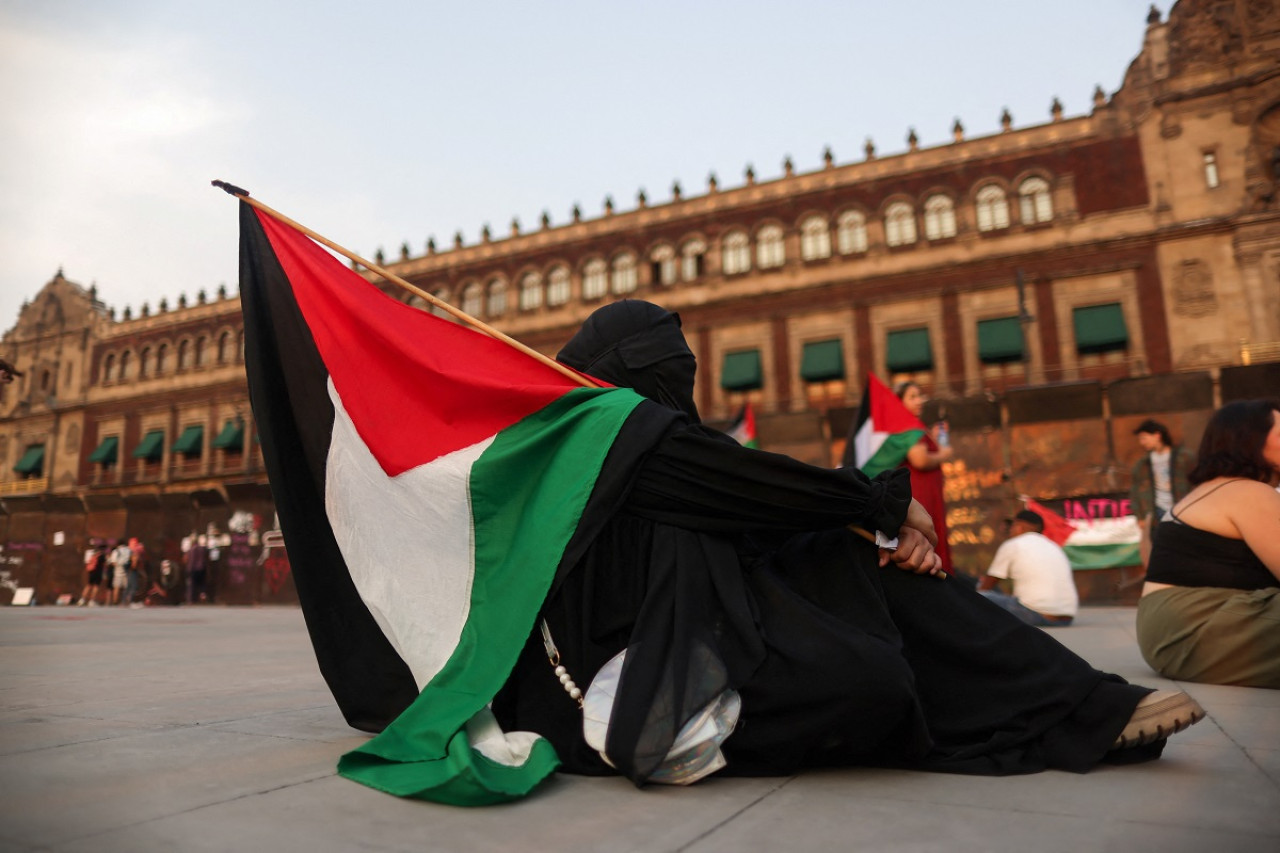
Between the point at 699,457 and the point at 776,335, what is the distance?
2380 cm

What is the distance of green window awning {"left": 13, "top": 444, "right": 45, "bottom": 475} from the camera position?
36719 millimetres

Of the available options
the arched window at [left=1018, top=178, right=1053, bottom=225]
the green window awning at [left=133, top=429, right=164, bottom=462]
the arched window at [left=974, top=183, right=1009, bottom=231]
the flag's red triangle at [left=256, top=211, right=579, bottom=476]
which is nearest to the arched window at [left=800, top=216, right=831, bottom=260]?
the arched window at [left=974, top=183, right=1009, bottom=231]

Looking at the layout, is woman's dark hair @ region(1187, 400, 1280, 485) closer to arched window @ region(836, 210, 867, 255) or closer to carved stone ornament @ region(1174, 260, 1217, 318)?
carved stone ornament @ region(1174, 260, 1217, 318)

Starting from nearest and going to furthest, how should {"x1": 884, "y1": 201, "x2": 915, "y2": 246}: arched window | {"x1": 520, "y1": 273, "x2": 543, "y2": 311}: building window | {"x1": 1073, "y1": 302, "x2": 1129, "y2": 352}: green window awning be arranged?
{"x1": 1073, "y1": 302, "x2": 1129, "y2": 352}: green window awning
{"x1": 884, "y1": 201, "x2": 915, "y2": 246}: arched window
{"x1": 520, "y1": 273, "x2": 543, "y2": 311}: building window

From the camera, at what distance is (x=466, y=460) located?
7.60 ft

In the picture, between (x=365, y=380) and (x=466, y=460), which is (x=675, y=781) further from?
(x=365, y=380)

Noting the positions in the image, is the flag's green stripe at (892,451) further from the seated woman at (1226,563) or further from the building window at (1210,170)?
the building window at (1210,170)

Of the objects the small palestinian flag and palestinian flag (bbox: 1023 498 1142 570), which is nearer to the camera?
palestinian flag (bbox: 1023 498 1142 570)

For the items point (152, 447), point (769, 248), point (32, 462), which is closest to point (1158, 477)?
point (769, 248)

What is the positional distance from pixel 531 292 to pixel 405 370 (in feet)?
89.5

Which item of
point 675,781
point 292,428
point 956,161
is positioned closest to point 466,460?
point 292,428

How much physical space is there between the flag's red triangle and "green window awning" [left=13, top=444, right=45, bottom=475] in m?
42.6

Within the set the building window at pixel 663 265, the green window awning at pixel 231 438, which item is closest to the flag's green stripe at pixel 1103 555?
the building window at pixel 663 265

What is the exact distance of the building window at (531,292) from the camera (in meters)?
29.0
